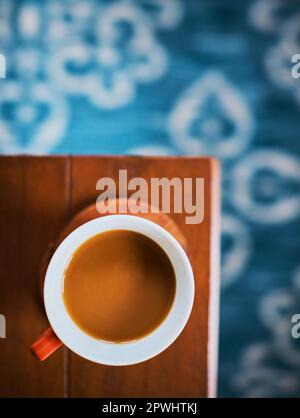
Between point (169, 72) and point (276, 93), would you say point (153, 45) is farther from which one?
point (276, 93)

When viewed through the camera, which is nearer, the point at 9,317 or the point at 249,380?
the point at 9,317

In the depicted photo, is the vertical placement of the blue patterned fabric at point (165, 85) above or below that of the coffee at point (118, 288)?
above

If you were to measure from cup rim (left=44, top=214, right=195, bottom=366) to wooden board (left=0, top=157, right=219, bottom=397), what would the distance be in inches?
3.2

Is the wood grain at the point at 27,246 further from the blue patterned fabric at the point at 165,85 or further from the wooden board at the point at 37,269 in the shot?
the blue patterned fabric at the point at 165,85

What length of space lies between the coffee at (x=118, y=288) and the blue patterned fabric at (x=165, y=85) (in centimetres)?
34

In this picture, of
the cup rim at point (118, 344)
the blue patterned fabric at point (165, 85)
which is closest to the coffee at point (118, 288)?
the cup rim at point (118, 344)

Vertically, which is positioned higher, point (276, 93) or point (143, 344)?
point (276, 93)

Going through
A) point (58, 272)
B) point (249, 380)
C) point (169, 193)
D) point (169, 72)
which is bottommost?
point (249, 380)

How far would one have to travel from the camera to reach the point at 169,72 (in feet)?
2.63

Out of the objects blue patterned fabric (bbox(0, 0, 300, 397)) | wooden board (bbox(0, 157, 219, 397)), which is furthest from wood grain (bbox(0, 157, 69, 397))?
blue patterned fabric (bbox(0, 0, 300, 397))

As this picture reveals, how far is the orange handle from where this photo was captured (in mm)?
457

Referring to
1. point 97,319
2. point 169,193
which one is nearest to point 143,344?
point 97,319

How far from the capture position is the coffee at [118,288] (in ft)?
1.60

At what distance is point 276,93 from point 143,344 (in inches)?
20.2
